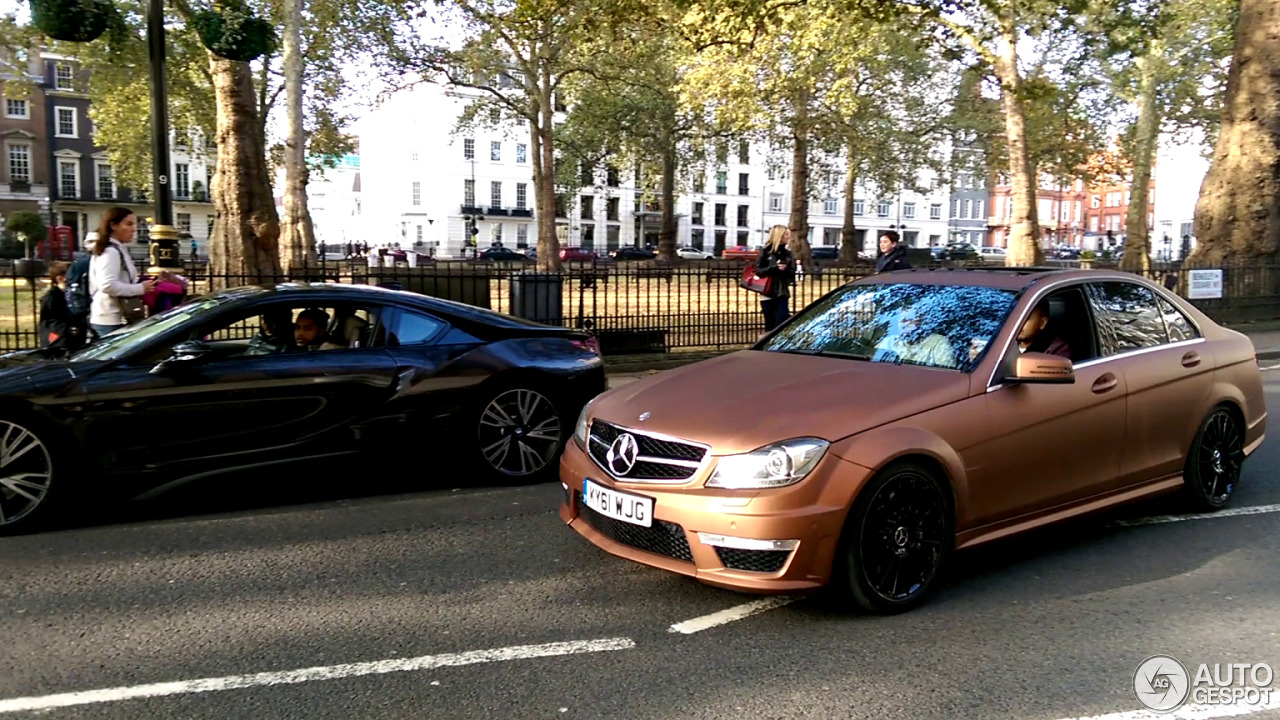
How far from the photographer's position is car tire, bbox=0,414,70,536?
5480mm

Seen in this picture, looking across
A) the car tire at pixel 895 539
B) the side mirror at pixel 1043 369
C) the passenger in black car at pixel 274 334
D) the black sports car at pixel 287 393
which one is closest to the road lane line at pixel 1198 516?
the side mirror at pixel 1043 369

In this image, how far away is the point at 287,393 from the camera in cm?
614

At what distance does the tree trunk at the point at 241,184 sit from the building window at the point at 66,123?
70259mm

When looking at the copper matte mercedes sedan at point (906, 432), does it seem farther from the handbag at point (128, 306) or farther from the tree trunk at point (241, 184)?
the tree trunk at point (241, 184)

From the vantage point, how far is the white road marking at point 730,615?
13.9 ft

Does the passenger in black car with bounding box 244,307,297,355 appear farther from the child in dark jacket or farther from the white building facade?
the white building facade

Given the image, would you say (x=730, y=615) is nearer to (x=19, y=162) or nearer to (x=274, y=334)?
(x=274, y=334)

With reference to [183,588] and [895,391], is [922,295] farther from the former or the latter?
[183,588]

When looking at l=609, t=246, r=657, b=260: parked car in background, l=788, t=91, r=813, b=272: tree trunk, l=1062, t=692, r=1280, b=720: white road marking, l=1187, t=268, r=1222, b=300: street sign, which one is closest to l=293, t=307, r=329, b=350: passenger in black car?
l=1062, t=692, r=1280, b=720: white road marking

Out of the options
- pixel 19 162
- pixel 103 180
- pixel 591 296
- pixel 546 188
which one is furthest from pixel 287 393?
pixel 103 180

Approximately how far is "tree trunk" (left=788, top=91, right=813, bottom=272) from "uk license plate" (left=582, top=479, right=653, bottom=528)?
104ft

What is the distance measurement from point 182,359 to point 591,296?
845 centimetres

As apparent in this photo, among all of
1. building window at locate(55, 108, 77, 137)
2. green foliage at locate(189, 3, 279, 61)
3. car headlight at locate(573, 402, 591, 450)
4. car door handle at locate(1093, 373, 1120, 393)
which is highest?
building window at locate(55, 108, 77, 137)

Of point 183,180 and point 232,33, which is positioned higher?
point 183,180
